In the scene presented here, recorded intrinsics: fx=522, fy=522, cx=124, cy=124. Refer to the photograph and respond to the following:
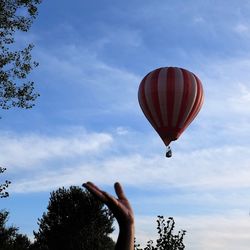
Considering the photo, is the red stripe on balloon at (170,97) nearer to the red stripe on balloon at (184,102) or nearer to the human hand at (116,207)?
the red stripe on balloon at (184,102)

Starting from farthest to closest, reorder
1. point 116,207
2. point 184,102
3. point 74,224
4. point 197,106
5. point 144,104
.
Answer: point 74,224
point 144,104
point 197,106
point 184,102
point 116,207

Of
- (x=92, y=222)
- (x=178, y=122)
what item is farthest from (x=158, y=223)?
(x=92, y=222)

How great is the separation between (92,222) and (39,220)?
22.1 ft

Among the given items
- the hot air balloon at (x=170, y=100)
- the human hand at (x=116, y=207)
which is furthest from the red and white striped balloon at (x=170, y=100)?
the human hand at (x=116, y=207)

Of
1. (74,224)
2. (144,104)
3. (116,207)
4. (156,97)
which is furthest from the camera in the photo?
(74,224)

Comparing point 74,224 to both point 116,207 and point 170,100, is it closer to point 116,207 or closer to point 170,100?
point 170,100

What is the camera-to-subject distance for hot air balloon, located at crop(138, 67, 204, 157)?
29.6 m

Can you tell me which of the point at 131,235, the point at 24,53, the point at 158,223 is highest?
the point at 24,53

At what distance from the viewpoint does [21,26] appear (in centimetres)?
2369

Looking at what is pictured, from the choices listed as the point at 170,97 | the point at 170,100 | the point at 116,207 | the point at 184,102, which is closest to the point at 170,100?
the point at 170,100

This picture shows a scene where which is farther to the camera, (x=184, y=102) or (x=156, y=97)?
(x=156, y=97)

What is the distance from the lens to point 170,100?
29594 millimetres

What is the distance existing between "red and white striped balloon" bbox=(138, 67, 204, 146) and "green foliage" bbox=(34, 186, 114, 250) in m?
27.3

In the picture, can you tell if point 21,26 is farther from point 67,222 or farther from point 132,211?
point 67,222
